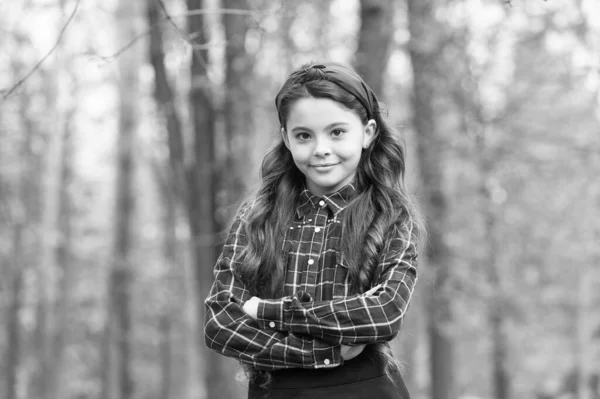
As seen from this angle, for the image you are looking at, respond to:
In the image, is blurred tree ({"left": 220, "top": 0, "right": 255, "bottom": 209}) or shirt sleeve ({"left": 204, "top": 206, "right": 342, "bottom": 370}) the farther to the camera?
blurred tree ({"left": 220, "top": 0, "right": 255, "bottom": 209})

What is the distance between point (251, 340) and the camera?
7.93 ft

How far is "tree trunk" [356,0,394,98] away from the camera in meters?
7.30

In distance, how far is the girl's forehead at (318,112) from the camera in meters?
2.52

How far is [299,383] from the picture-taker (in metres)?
2.46

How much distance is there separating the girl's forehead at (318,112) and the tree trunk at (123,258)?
43.0 feet

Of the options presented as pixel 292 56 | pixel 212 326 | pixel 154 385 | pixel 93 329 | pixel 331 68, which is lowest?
pixel 154 385

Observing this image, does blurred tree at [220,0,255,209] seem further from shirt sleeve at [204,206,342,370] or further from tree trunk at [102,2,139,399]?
tree trunk at [102,2,139,399]

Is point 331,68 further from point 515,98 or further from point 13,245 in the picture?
point 13,245

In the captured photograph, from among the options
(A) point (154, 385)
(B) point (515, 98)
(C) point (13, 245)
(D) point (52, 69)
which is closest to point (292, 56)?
(B) point (515, 98)

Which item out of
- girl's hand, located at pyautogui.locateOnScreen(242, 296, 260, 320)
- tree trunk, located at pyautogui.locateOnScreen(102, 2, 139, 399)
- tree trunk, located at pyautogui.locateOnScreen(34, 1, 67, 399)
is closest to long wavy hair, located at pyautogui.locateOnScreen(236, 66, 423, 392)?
girl's hand, located at pyautogui.locateOnScreen(242, 296, 260, 320)

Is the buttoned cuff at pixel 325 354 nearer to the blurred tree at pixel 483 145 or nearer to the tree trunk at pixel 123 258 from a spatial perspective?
the blurred tree at pixel 483 145

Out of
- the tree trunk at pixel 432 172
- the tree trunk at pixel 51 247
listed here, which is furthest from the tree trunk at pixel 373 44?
the tree trunk at pixel 51 247

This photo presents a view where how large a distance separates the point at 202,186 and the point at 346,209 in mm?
5111

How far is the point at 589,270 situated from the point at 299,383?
13.5m
